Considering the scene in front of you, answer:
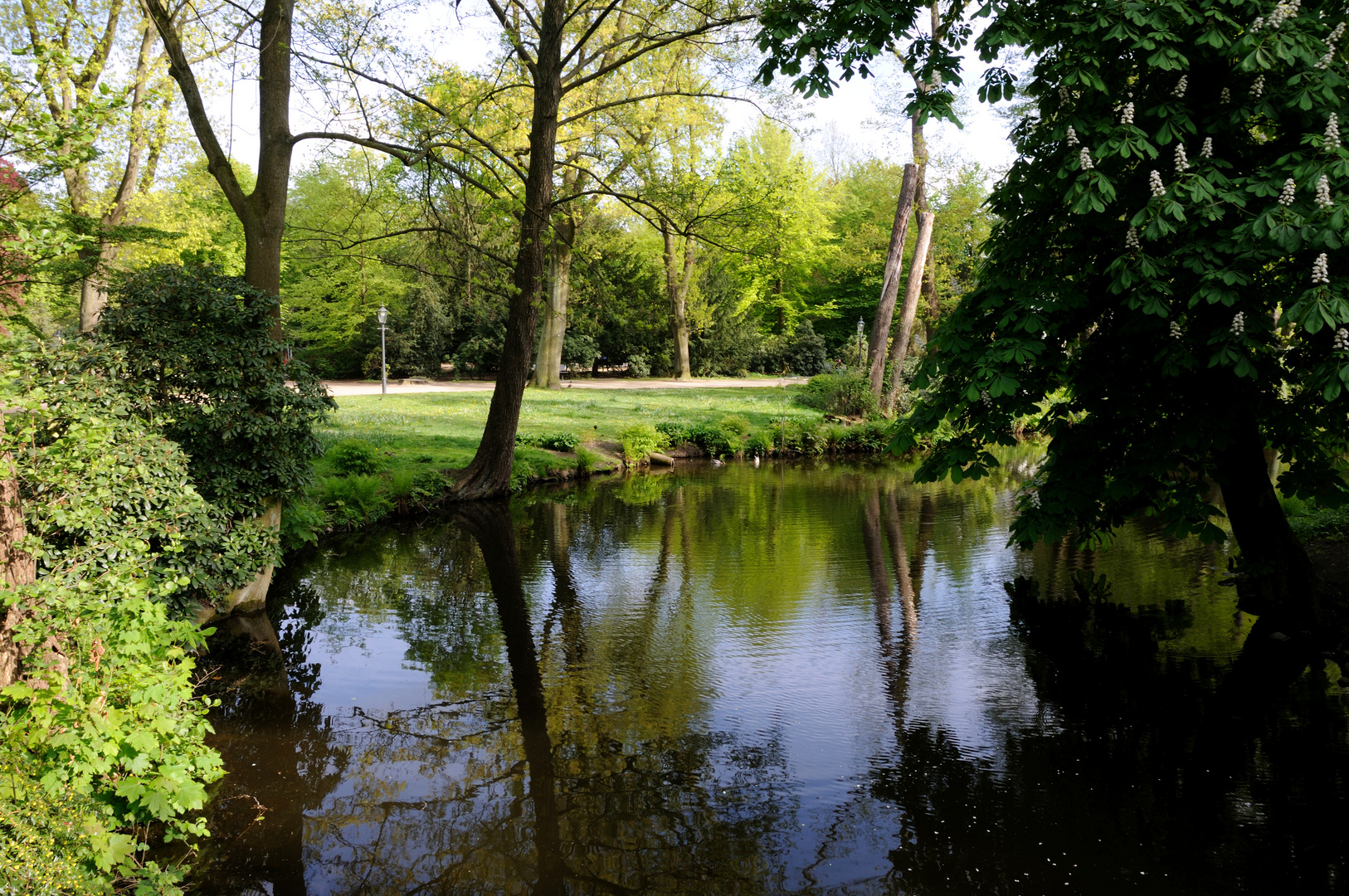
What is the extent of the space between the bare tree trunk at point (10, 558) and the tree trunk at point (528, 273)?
9211 mm

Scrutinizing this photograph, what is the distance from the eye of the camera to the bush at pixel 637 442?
777 inches

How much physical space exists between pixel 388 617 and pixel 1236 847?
734cm

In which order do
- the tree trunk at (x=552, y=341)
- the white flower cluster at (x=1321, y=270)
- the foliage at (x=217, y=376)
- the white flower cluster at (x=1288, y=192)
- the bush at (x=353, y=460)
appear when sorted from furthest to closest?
the tree trunk at (x=552, y=341)
the bush at (x=353, y=460)
the foliage at (x=217, y=376)
the white flower cluster at (x=1288, y=192)
the white flower cluster at (x=1321, y=270)

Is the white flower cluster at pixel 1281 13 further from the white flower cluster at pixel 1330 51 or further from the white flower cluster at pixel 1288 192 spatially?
the white flower cluster at pixel 1288 192

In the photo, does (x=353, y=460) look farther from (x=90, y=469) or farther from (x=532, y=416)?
(x=90, y=469)

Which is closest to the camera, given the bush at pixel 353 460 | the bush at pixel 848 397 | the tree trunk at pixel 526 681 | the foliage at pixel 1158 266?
the tree trunk at pixel 526 681

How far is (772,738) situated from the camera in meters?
5.97

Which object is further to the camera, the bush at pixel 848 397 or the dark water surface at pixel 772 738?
the bush at pixel 848 397

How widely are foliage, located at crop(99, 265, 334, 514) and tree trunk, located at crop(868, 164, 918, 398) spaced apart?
62.0 ft

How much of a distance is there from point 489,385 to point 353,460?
2024cm

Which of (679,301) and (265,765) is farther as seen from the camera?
(679,301)

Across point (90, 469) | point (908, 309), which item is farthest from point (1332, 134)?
point (908, 309)

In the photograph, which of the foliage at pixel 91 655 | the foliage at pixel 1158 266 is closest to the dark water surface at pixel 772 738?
the foliage at pixel 91 655

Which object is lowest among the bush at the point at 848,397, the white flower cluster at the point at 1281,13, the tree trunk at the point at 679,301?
the bush at the point at 848,397
